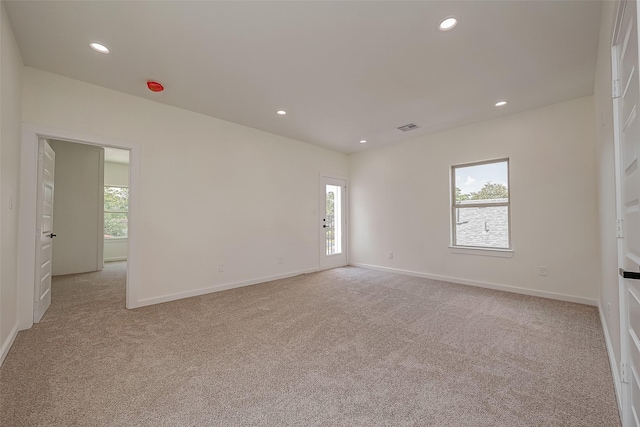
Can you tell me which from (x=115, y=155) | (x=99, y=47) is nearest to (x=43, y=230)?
(x=99, y=47)

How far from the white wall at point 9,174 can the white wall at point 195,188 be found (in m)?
0.44

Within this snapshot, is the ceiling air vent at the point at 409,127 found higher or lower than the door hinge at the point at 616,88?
higher

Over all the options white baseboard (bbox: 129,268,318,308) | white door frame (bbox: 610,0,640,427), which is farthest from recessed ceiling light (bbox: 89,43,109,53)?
white door frame (bbox: 610,0,640,427)

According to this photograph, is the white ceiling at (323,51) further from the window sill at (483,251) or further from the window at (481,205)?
the window sill at (483,251)

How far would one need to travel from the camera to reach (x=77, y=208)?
5.62 meters

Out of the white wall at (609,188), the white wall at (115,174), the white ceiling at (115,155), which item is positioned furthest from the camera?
the white wall at (115,174)

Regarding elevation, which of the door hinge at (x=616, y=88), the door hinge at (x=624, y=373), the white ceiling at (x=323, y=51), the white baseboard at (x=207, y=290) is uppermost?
the white ceiling at (x=323, y=51)

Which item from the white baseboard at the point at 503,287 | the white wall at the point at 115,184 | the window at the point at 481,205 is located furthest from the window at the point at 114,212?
the window at the point at 481,205

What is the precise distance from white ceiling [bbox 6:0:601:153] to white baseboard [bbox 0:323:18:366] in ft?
8.40

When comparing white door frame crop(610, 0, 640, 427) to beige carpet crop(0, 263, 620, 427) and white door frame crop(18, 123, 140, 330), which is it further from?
white door frame crop(18, 123, 140, 330)

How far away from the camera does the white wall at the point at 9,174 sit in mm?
2111

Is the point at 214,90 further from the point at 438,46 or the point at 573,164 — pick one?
the point at 573,164

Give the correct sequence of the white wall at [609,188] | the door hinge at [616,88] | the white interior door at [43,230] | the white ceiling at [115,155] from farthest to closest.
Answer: the white ceiling at [115,155]
the white interior door at [43,230]
the white wall at [609,188]
the door hinge at [616,88]

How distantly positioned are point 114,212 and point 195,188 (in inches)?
196
